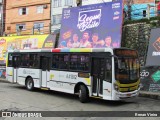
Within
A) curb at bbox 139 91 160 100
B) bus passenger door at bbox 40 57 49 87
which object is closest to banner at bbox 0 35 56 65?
bus passenger door at bbox 40 57 49 87

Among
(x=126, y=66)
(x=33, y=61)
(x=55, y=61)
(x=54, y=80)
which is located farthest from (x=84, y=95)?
(x=33, y=61)

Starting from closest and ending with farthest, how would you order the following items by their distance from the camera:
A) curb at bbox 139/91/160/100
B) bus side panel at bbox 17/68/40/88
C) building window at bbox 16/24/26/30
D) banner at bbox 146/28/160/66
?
1. curb at bbox 139/91/160/100
2. bus side panel at bbox 17/68/40/88
3. banner at bbox 146/28/160/66
4. building window at bbox 16/24/26/30

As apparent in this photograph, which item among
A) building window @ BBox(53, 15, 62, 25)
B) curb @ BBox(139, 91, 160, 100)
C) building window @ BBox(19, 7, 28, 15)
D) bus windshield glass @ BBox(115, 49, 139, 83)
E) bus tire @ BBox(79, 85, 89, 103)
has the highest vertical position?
building window @ BBox(19, 7, 28, 15)

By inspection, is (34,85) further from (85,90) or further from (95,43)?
(95,43)

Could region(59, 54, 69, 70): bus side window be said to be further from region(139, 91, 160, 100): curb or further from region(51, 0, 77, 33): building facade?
region(51, 0, 77, 33): building facade

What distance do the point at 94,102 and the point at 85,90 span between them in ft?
2.58

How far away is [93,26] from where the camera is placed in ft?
78.9

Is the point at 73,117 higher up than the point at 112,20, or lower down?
lower down

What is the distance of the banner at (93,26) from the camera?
73.1 feet

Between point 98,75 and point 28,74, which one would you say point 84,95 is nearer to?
point 98,75

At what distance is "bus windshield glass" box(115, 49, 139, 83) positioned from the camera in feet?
42.6

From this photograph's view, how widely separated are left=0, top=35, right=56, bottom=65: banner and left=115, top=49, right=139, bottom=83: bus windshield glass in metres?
14.4

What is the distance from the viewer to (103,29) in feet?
76.0

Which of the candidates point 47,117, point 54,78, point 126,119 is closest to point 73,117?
point 47,117
